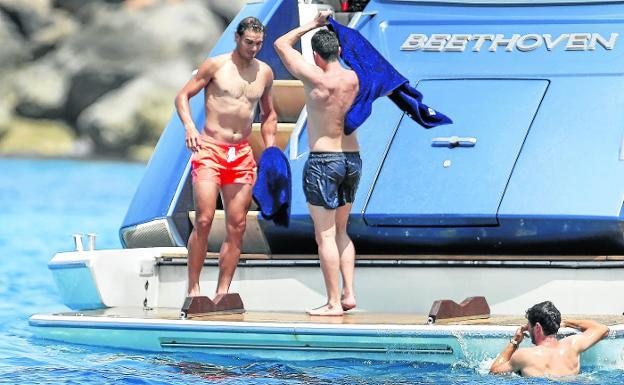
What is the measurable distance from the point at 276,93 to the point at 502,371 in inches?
132

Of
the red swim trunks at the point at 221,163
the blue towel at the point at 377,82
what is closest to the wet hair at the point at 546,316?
the blue towel at the point at 377,82

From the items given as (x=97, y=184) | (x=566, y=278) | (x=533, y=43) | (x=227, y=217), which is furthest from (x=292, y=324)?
(x=97, y=184)

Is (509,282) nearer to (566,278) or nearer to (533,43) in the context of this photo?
(566,278)

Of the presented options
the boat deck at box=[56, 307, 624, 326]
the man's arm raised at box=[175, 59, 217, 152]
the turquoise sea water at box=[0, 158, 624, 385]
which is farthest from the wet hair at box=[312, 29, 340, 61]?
the turquoise sea water at box=[0, 158, 624, 385]

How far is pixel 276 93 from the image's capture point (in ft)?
33.4

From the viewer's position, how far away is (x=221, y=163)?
8.67m

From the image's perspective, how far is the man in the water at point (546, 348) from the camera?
741cm

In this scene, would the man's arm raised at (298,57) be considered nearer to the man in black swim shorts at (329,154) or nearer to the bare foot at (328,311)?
the man in black swim shorts at (329,154)

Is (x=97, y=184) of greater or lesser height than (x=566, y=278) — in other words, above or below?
above

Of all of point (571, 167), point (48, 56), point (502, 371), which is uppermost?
point (48, 56)

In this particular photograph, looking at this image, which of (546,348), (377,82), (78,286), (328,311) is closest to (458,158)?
(377,82)

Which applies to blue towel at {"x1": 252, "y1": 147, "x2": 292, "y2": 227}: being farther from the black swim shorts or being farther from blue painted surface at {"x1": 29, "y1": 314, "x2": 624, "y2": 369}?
blue painted surface at {"x1": 29, "y1": 314, "x2": 624, "y2": 369}

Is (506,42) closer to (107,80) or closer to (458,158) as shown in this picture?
(458,158)

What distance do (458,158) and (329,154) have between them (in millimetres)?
875
